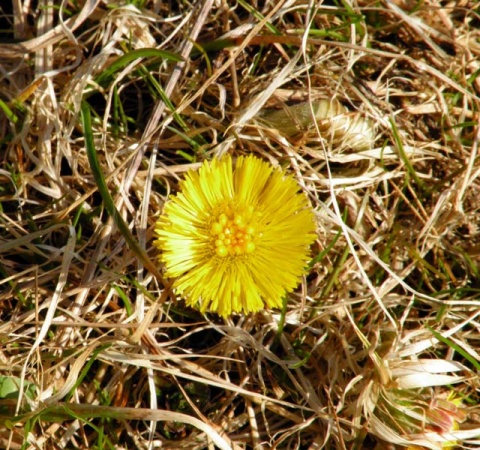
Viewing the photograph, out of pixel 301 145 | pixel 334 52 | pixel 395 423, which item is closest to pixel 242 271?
pixel 301 145

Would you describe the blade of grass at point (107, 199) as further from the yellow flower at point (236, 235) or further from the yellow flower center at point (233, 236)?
the yellow flower center at point (233, 236)

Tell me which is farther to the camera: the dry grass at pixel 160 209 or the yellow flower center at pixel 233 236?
the dry grass at pixel 160 209

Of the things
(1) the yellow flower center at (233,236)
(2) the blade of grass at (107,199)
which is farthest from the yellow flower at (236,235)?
(2) the blade of grass at (107,199)

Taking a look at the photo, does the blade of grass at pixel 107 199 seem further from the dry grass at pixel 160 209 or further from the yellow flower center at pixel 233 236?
the yellow flower center at pixel 233 236

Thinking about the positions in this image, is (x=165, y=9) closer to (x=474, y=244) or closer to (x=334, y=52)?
(x=334, y=52)

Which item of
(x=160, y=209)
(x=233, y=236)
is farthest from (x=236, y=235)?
(x=160, y=209)

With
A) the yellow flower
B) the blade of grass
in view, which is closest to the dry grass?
the blade of grass

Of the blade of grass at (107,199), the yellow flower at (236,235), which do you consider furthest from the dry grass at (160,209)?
the yellow flower at (236,235)
